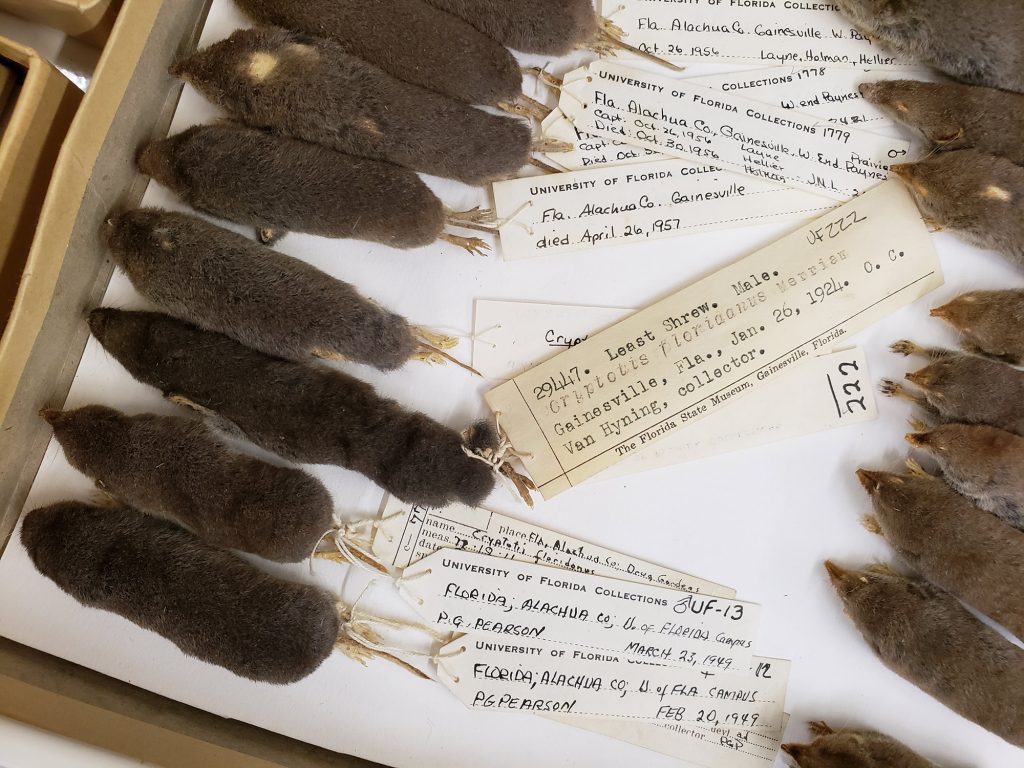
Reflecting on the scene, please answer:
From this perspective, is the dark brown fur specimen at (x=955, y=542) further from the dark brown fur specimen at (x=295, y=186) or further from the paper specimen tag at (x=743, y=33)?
the dark brown fur specimen at (x=295, y=186)

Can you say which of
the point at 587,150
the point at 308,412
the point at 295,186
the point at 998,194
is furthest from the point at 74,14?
the point at 998,194

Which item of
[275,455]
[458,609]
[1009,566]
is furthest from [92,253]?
[1009,566]

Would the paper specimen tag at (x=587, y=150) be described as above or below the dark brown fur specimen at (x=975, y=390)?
above

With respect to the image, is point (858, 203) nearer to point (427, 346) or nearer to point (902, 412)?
point (902, 412)

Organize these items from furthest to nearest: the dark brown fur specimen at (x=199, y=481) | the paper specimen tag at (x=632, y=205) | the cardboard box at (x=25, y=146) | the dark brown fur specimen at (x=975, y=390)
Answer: the paper specimen tag at (x=632, y=205)
the dark brown fur specimen at (x=975, y=390)
the dark brown fur specimen at (x=199, y=481)
the cardboard box at (x=25, y=146)

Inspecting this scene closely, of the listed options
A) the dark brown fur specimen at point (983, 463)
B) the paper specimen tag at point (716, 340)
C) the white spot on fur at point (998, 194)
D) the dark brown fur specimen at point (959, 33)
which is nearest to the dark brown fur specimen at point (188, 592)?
the paper specimen tag at point (716, 340)

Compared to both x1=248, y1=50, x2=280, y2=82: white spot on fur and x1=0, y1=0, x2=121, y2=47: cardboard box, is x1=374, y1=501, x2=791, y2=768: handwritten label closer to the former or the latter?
x1=248, y1=50, x2=280, y2=82: white spot on fur

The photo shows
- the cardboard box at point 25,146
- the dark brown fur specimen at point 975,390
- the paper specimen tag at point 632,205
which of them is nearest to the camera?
the cardboard box at point 25,146
